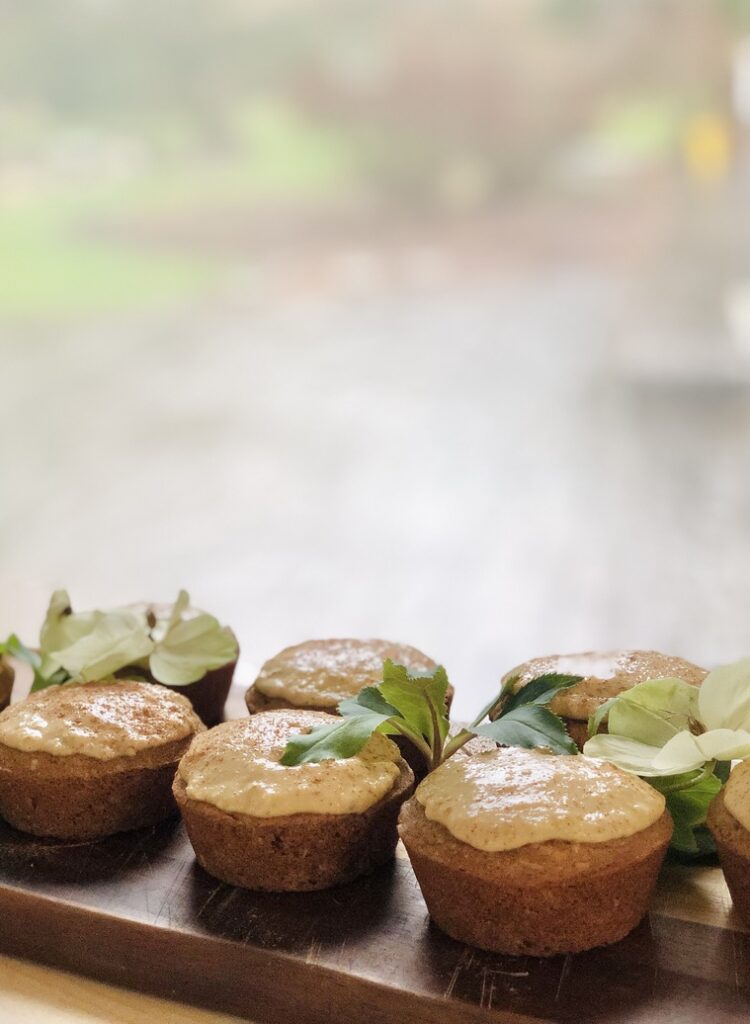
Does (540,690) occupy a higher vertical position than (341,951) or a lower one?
higher

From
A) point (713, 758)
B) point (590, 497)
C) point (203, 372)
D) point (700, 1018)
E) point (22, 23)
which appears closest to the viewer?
point (700, 1018)

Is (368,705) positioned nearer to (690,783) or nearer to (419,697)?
(419,697)

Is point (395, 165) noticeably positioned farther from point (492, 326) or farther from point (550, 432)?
point (550, 432)

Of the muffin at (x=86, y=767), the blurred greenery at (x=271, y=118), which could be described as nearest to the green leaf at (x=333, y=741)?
the muffin at (x=86, y=767)

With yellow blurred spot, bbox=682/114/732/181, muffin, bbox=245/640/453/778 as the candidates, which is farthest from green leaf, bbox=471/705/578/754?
yellow blurred spot, bbox=682/114/732/181

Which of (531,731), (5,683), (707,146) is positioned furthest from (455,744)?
(707,146)

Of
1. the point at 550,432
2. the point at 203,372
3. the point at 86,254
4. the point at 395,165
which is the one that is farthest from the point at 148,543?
the point at 395,165
